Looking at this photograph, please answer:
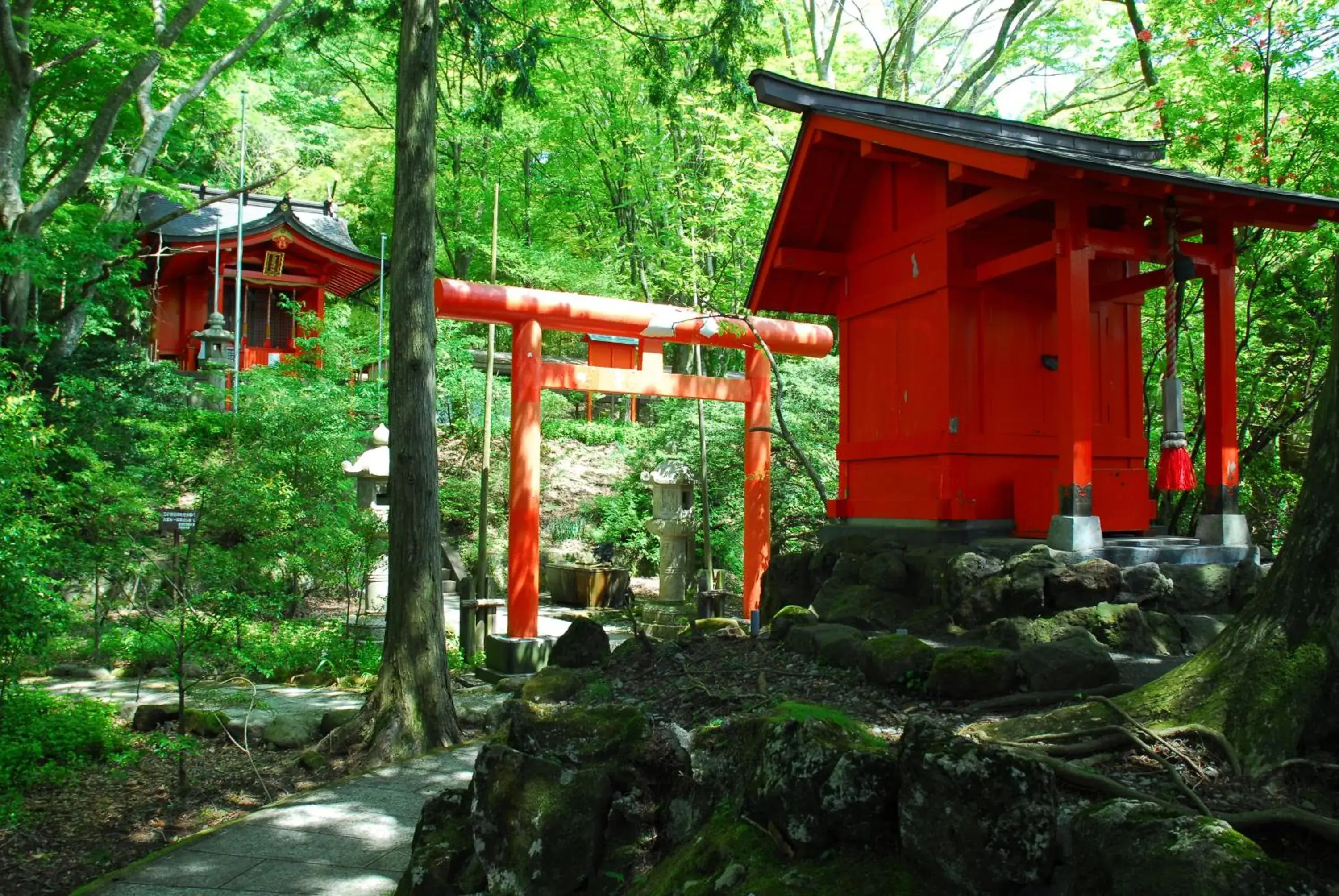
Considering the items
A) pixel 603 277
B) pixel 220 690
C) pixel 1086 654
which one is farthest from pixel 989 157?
pixel 603 277

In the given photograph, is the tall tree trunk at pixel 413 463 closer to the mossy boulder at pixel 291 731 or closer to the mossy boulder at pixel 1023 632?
the mossy boulder at pixel 291 731

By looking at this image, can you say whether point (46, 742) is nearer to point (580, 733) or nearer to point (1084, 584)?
point (580, 733)

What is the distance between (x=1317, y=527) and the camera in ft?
9.74

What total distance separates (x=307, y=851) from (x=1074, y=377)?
17.3 feet

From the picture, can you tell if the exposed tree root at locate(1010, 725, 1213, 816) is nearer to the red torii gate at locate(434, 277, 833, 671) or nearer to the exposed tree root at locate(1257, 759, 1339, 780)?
the exposed tree root at locate(1257, 759, 1339, 780)

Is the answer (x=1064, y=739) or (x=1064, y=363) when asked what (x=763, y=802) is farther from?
(x=1064, y=363)

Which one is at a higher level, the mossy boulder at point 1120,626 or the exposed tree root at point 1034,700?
the mossy boulder at point 1120,626

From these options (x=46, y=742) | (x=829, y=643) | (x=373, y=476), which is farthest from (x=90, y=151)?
(x=829, y=643)

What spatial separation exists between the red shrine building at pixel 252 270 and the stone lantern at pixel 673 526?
10382mm

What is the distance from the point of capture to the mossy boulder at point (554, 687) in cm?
583

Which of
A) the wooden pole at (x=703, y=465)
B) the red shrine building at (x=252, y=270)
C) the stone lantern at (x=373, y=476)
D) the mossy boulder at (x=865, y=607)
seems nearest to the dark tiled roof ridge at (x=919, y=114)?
the mossy boulder at (x=865, y=607)

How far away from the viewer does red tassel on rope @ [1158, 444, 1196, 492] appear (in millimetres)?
5973

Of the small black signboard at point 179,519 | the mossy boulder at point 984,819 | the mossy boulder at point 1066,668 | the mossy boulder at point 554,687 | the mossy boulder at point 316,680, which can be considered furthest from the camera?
the mossy boulder at point 316,680

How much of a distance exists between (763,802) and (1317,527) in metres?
2.04
